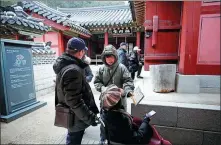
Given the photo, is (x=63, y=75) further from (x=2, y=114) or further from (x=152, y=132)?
(x=2, y=114)

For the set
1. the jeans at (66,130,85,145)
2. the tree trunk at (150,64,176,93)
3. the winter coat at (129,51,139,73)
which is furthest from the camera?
the winter coat at (129,51,139,73)

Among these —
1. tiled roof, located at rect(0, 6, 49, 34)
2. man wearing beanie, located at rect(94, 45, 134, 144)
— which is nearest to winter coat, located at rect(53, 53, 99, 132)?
man wearing beanie, located at rect(94, 45, 134, 144)

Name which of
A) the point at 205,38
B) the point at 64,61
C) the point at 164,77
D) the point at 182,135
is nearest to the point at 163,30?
the point at 164,77

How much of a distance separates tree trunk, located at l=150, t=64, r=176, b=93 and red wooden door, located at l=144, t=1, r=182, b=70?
0.91 m

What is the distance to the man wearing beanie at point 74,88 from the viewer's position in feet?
4.41

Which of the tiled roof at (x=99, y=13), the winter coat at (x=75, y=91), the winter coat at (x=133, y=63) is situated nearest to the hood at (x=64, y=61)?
the winter coat at (x=75, y=91)

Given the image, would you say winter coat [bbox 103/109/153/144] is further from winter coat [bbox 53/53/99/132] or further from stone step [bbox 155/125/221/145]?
stone step [bbox 155/125/221/145]

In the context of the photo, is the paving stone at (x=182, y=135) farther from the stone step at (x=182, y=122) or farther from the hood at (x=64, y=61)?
the hood at (x=64, y=61)

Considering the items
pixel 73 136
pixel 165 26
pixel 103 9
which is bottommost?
pixel 73 136

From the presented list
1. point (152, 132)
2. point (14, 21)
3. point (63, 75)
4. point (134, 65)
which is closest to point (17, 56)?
point (14, 21)

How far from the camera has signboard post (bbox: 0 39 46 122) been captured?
2920mm

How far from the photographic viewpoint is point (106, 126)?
1.41m

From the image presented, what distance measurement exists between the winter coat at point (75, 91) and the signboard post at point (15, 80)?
2065mm

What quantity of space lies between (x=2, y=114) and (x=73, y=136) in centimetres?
220
